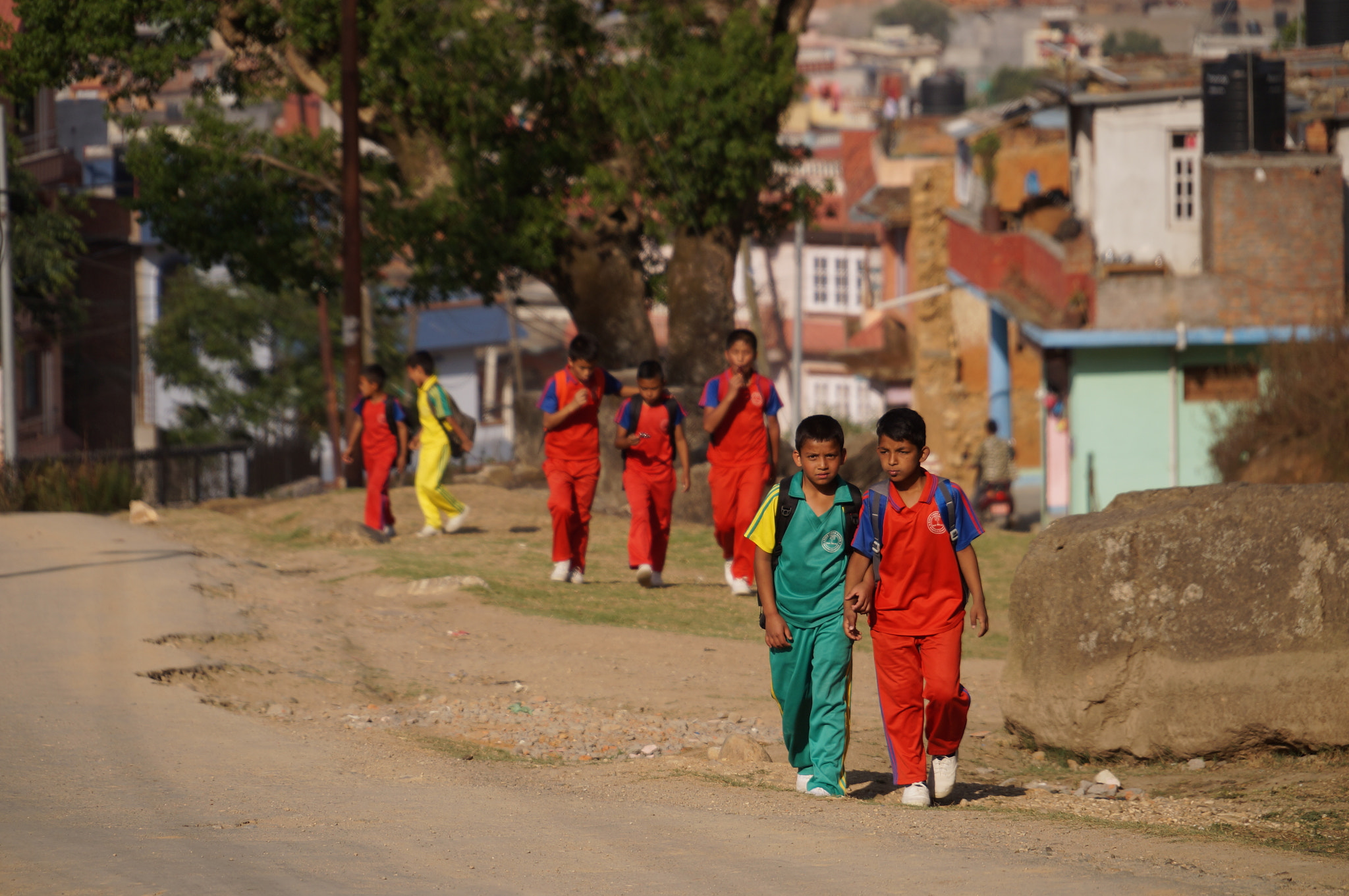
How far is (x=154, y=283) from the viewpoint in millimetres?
40375

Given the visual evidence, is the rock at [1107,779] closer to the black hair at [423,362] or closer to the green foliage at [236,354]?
the black hair at [423,362]

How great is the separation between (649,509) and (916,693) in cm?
555

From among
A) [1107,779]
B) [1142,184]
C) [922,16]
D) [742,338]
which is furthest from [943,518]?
[922,16]

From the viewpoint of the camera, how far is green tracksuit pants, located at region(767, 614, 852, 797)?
5.98 metres

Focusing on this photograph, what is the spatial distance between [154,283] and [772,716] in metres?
35.8

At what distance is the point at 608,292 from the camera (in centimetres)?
1959

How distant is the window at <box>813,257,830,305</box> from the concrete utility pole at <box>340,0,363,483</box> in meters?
32.2

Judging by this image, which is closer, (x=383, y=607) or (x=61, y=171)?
(x=383, y=607)

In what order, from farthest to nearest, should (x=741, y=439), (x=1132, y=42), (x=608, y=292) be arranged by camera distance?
(x=1132, y=42), (x=608, y=292), (x=741, y=439)

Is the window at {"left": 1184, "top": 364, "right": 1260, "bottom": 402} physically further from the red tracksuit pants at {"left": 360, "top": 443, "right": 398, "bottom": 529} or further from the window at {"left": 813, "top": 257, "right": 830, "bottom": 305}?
the window at {"left": 813, "top": 257, "right": 830, "bottom": 305}

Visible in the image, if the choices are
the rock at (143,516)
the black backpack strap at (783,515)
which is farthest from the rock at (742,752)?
the rock at (143,516)

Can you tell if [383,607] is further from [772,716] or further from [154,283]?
[154,283]

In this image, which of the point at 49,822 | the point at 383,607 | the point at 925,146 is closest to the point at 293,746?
the point at 49,822

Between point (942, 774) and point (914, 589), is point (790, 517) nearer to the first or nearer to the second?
point (914, 589)
